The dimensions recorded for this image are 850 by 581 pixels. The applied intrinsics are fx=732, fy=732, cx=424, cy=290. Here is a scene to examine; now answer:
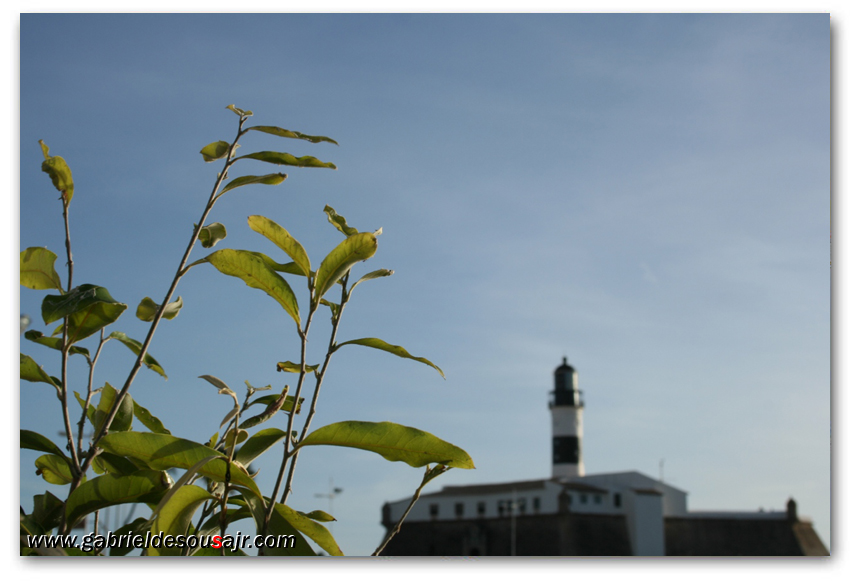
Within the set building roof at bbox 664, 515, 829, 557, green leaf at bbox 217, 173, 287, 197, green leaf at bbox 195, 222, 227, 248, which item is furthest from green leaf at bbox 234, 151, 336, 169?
building roof at bbox 664, 515, 829, 557

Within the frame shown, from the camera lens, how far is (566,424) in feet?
107

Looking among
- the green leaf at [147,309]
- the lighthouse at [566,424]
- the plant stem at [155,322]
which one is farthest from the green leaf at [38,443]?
the lighthouse at [566,424]

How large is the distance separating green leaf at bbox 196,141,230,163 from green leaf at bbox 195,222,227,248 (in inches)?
4.5

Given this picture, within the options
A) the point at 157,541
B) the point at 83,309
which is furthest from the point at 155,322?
the point at 157,541

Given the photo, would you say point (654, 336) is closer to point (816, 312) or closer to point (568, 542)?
point (568, 542)

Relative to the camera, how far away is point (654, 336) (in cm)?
1747

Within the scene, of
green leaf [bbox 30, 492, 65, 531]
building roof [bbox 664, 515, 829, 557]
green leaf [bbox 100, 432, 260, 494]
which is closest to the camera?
green leaf [bbox 100, 432, 260, 494]

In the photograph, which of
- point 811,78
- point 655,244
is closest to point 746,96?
point 811,78

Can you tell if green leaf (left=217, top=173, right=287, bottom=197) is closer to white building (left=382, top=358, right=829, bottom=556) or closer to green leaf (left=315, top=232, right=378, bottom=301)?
green leaf (left=315, top=232, right=378, bottom=301)

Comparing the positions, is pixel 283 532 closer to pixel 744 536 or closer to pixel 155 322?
pixel 155 322

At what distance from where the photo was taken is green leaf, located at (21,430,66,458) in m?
1.21

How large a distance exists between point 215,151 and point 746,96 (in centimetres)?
246

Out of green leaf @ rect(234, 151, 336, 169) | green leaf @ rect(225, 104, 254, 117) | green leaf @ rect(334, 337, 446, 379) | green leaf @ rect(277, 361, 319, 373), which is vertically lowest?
green leaf @ rect(277, 361, 319, 373)

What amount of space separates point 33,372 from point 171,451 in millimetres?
453
